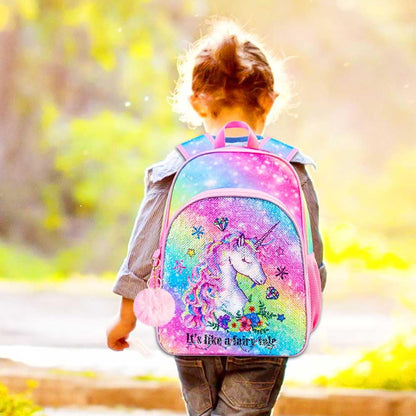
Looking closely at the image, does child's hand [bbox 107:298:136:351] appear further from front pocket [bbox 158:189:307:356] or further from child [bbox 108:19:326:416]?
front pocket [bbox 158:189:307:356]

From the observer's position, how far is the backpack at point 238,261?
3.47 ft

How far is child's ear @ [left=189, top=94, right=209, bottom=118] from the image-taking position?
1180 mm

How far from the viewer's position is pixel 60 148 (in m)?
4.72

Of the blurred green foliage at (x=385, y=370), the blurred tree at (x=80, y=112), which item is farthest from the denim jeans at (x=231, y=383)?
the blurred tree at (x=80, y=112)

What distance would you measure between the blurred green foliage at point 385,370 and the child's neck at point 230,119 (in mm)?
1590

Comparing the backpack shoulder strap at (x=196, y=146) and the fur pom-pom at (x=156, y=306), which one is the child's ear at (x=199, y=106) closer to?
the backpack shoulder strap at (x=196, y=146)

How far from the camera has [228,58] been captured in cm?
116

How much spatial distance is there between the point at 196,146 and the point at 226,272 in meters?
0.18

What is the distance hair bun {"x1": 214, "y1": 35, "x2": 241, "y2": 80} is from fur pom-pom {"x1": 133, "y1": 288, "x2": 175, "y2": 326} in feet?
1.07

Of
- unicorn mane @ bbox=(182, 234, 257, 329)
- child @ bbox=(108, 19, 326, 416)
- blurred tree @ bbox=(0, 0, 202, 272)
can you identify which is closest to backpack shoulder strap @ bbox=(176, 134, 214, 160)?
child @ bbox=(108, 19, 326, 416)

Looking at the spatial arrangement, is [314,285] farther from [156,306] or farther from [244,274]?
[156,306]

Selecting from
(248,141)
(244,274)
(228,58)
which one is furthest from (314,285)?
(228,58)

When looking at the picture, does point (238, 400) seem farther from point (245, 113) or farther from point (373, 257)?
point (373, 257)

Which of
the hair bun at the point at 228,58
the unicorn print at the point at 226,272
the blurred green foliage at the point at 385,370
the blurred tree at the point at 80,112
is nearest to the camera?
the unicorn print at the point at 226,272
